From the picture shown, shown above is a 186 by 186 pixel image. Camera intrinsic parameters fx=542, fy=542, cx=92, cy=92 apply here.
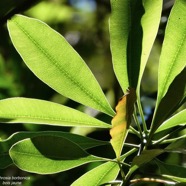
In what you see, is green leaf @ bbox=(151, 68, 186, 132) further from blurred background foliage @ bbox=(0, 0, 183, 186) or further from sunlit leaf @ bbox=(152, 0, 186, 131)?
blurred background foliage @ bbox=(0, 0, 183, 186)

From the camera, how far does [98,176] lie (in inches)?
41.6

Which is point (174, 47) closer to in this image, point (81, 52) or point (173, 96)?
point (173, 96)

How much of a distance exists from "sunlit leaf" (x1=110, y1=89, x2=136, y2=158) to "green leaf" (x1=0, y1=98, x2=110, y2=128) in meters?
0.18

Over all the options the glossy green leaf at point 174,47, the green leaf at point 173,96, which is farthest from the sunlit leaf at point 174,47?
the green leaf at point 173,96

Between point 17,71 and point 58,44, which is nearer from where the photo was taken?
point 58,44

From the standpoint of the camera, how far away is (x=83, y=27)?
2.63m

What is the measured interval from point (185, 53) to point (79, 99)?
0.74 feet

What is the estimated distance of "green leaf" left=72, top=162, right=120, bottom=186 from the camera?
1.05 metres

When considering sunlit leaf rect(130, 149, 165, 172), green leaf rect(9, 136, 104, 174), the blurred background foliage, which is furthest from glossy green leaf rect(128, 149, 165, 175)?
the blurred background foliage

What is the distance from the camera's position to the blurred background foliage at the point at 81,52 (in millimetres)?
1515

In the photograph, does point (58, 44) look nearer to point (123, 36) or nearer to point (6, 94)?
point (123, 36)

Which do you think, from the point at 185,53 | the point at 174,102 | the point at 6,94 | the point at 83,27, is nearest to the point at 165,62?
the point at 185,53

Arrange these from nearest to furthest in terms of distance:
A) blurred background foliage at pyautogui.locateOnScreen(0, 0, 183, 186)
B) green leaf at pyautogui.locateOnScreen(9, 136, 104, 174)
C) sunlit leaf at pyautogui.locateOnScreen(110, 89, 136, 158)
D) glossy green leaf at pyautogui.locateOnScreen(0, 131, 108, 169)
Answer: sunlit leaf at pyautogui.locateOnScreen(110, 89, 136, 158) → green leaf at pyautogui.locateOnScreen(9, 136, 104, 174) → glossy green leaf at pyautogui.locateOnScreen(0, 131, 108, 169) → blurred background foliage at pyautogui.locateOnScreen(0, 0, 183, 186)

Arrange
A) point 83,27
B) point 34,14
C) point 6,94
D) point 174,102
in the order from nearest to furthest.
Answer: point 174,102, point 6,94, point 34,14, point 83,27
